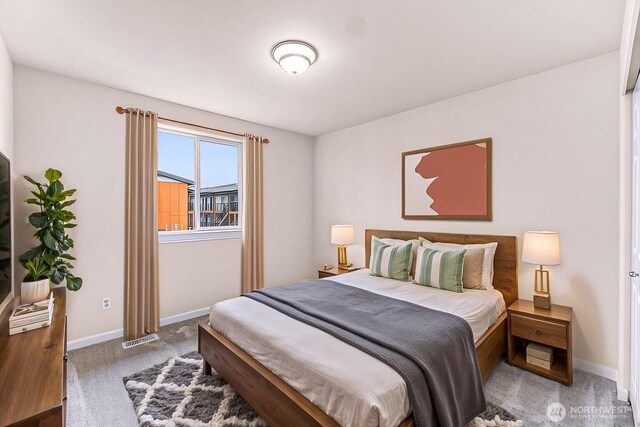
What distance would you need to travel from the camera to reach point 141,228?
10.4ft

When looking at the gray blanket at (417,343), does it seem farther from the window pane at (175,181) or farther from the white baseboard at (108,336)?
the window pane at (175,181)

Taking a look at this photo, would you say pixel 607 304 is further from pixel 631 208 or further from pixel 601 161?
pixel 601 161

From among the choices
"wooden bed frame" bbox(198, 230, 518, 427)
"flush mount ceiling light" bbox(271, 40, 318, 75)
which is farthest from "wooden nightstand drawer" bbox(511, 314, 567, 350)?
"flush mount ceiling light" bbox(271, 40, 318, 75)

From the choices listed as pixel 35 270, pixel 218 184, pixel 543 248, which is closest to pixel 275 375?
pixel 35 270

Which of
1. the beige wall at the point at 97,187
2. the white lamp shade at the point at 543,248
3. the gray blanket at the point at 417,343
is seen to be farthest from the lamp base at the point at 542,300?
the beige wall at the point at 97,187

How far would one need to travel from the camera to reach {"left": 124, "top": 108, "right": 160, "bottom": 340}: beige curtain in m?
3.09

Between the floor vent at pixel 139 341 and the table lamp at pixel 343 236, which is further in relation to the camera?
the table lamp at pixel 343 236

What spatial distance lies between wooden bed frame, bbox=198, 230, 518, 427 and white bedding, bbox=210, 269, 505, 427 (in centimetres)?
4

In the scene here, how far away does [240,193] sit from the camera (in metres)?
4.16

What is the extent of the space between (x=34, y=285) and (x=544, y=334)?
377 cm

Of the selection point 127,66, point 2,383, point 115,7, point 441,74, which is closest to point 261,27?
point 115,7

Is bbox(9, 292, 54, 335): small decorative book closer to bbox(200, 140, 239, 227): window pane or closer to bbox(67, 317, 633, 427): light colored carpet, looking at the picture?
bbox(67, 317, 633, 427): light colored carpet

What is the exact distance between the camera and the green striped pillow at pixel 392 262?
10.4 ft

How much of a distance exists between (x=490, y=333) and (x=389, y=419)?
143cm
